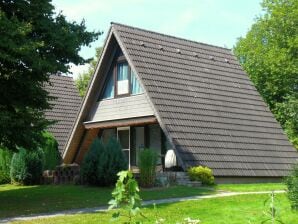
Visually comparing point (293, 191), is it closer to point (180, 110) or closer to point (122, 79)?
point (180, 110)

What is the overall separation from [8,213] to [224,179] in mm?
9483

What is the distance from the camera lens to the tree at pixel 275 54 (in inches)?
1573

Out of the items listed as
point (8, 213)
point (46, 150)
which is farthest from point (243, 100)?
point (8, 213)

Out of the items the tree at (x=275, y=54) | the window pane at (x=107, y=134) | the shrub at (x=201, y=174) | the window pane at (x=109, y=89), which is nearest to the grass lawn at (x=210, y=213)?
the shrub at (x=201, y=174)

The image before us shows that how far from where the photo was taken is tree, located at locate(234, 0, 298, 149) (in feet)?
131

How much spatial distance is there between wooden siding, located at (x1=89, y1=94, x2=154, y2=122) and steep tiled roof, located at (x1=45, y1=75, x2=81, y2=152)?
8.23ft

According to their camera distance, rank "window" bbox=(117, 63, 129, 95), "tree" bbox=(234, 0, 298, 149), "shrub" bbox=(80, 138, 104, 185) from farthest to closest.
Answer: "tree" bbox=(234, 0, 298, 149), "window" bbox=(117, 63, 129, 95), "shrub" bbox=(80, 138, 104, 185)

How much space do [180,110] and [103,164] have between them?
4.45 m

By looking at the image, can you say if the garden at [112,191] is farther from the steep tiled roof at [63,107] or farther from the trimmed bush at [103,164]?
the steep tiled roof at [63,107]

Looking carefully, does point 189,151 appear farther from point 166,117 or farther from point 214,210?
point 214,210

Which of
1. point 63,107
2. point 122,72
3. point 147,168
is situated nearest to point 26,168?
point 122,72

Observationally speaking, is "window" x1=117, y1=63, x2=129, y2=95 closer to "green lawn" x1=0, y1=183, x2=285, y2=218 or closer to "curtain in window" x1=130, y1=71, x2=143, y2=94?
"curtain in window" x1=130, y1=71, x2=143, y2=94

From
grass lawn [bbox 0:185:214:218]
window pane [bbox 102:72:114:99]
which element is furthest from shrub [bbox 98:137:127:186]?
window pane [bbox 102:72:114:99]

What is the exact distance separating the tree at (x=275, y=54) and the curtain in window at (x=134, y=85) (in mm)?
15344
